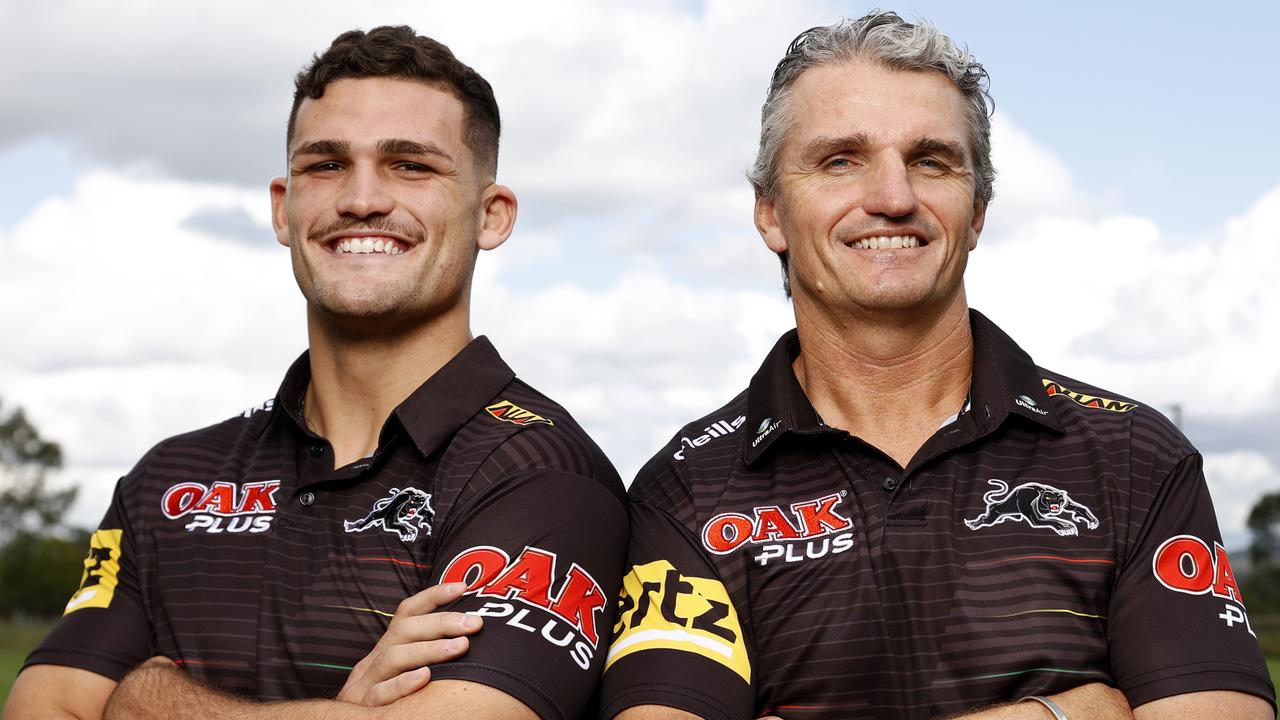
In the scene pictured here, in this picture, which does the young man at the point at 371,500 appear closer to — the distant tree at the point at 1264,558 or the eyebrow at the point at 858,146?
the eyebrow at the point at 858,146

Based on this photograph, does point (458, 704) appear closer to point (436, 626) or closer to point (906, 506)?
point (436, 626)

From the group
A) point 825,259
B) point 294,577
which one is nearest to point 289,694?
point 294,577

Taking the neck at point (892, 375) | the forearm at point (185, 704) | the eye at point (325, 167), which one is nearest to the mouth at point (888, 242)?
the neck at point (892, 375)

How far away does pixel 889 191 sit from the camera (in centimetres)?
419

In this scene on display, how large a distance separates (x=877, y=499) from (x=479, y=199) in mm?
1730

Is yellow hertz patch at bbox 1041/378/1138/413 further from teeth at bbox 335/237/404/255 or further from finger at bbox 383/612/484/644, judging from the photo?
teeth at bbox 335/237/404/255

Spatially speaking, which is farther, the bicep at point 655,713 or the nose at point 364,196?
the nose at point 364,196

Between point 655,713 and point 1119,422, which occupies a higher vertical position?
point 1119,422

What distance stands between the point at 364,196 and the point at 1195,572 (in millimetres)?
2760

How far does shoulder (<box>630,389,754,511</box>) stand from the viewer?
14.0 feet

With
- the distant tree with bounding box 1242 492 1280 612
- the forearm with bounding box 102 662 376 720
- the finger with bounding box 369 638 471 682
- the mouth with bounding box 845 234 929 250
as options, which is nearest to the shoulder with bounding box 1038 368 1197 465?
the mouth with bounding box 845 234 929 250

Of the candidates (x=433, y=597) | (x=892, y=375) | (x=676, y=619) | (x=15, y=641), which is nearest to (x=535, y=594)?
(x=433, y=597)

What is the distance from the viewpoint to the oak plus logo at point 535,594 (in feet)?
12.5

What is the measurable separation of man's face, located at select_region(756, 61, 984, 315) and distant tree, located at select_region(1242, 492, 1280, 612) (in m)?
70.0
